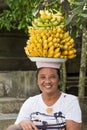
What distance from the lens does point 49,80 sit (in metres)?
3.22

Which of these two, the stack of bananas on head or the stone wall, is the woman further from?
the stone wall

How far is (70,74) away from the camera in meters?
9.20

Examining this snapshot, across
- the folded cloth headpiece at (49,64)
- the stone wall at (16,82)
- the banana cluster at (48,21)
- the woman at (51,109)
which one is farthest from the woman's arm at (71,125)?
the stone wall at (16,82)

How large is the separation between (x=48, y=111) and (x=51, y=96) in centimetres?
12

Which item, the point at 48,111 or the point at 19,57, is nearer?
the point at 48,111

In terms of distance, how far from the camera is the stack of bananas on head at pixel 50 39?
3.16 m

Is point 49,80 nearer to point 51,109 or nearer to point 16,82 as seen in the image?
point 51,109

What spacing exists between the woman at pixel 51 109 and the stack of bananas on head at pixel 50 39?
10 centimetres

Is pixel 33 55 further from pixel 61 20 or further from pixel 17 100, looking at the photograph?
pixel 17 100

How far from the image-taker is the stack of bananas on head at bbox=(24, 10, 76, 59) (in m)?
3.16

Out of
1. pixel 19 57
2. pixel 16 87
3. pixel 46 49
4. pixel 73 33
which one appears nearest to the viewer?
pixel 46 49

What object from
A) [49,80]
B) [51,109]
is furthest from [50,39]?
[51,109]

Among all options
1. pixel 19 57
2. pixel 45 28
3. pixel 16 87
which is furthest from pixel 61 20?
pixel 19 57

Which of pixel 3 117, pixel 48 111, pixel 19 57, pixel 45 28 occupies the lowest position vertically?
pixel 3 117
